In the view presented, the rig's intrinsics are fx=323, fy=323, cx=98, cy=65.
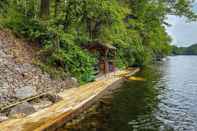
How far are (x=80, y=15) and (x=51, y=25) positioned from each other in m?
3.82

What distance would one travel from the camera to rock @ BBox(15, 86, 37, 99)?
12.7 meters

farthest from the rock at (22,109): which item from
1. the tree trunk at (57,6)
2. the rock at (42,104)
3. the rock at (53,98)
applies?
the tree trunk at (57,6)

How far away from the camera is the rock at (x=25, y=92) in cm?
1270

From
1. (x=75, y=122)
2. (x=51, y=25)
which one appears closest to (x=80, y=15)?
(x=51, y=25)

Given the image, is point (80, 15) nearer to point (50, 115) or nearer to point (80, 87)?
point (80, 87)

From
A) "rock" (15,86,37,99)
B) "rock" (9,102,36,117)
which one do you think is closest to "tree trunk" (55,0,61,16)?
"rock" (15,86,37,99)

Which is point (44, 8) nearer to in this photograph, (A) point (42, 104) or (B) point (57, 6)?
(B) point (57, 6)

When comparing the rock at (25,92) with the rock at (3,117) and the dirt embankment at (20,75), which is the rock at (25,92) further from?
the rock at (3,117)

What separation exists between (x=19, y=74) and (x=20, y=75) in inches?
2.4

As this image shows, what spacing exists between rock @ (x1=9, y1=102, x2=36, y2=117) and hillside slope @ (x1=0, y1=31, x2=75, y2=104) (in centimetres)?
92

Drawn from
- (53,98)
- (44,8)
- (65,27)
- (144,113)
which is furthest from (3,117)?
(65,27)

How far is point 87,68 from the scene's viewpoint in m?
19.7

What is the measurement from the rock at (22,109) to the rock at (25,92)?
1340 mm

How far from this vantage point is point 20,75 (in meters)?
14.3
